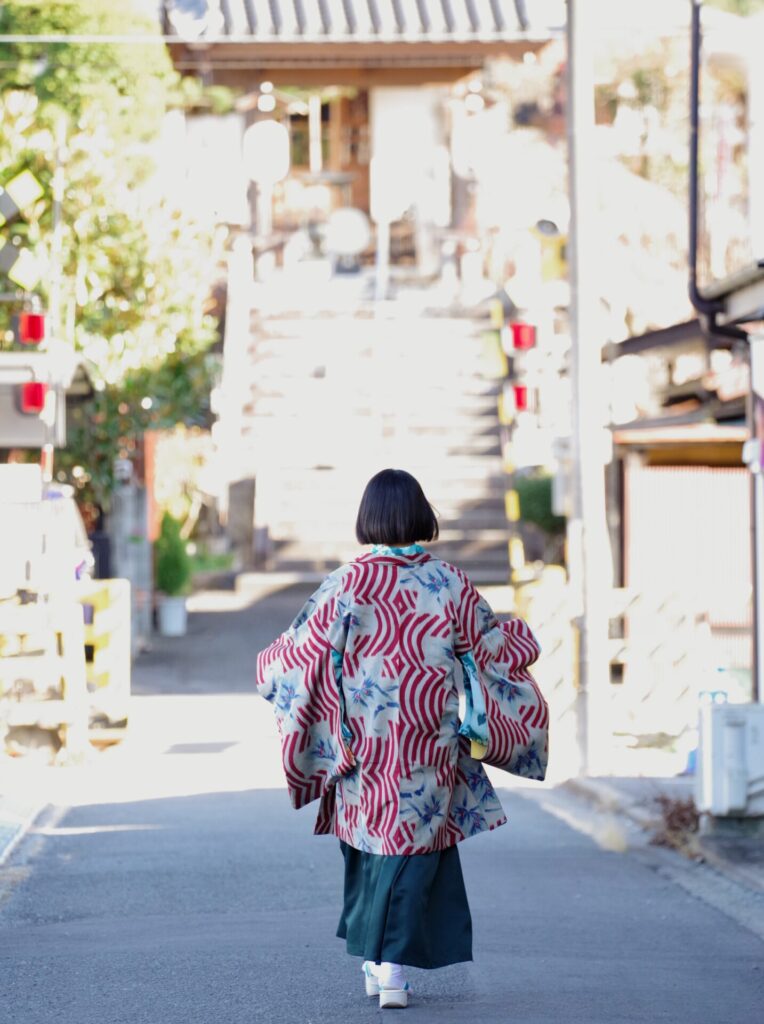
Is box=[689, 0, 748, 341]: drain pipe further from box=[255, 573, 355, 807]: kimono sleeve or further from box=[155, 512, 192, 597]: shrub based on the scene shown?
box=[155, 512, 192, 597]: shrub

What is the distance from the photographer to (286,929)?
6.92 meters

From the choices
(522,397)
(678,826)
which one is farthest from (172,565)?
(678,826)

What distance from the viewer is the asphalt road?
5.73 metres

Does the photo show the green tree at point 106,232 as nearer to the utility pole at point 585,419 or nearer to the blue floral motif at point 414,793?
the utility pole at point 585,419

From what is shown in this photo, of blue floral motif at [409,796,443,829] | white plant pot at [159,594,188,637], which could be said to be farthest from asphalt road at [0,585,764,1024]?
white plant pot at [159,594,188,637]

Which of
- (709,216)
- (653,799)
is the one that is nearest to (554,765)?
(653,799)

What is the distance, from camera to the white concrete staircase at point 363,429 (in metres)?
22.1

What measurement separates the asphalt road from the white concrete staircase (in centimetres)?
1109

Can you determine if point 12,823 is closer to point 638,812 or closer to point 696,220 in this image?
point 638,812

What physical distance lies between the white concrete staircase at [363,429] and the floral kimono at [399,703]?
1523 centimetres

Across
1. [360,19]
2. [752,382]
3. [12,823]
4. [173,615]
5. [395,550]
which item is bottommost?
[12,823]

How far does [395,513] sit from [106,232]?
1311 cm

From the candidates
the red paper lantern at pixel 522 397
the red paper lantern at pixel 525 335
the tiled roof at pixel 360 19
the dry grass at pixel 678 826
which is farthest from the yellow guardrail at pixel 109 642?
the tiled roof at pixel 360 19

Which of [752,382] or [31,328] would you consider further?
[31,328]
